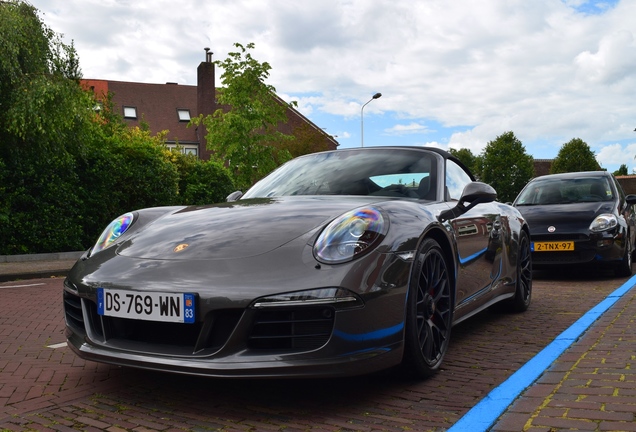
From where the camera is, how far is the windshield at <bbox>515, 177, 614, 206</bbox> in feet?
30.6

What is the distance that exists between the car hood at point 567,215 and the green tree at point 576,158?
220ft

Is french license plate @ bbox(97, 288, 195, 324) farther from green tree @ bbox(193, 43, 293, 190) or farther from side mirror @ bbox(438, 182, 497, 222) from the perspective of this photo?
green tree @ bbox(193, 43, 293, 190)

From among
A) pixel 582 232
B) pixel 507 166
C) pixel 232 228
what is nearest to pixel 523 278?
pixel 582 232

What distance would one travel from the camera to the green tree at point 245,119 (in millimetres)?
30734

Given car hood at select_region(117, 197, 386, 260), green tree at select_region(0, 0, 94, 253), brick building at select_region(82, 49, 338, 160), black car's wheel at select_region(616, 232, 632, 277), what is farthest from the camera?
brick building at select_region(82, 49, 338, 160)

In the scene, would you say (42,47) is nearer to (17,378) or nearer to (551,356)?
(17,378)

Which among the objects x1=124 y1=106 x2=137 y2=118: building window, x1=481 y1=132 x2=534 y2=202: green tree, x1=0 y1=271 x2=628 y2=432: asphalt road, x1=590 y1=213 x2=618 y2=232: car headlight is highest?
x1=124 y1=106 x2=137 y2=118: building window

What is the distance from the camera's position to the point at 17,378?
145 inches

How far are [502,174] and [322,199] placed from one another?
7059cm

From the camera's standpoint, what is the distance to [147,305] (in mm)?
2953

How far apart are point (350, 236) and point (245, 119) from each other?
2797cm

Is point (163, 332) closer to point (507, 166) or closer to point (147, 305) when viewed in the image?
point (147, 305)

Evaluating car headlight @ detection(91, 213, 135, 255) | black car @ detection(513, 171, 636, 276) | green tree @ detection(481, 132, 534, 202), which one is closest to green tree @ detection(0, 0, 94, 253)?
black car @ detection(513, 171, 636, 276)

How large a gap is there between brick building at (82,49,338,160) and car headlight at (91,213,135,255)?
1687 inches
